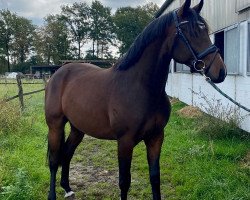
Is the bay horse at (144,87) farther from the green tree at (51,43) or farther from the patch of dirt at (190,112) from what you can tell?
the green tree at (51,43)

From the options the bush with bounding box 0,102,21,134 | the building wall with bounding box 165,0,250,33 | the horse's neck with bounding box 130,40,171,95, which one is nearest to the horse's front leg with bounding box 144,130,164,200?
the horse's neck with bounding box 130,40,171,95

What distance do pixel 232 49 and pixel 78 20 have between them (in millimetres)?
59722

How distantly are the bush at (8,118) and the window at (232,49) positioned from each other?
4.80m

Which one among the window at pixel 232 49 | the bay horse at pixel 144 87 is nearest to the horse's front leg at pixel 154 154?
the bay horse at pixel 144 87

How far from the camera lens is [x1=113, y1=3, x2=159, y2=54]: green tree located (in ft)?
184

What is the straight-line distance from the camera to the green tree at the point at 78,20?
2427 inches

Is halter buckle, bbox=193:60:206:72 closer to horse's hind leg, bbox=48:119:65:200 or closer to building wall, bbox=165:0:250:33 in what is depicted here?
horse's hind leg, bbox=48:119:65:200

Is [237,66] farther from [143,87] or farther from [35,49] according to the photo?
[35,49]

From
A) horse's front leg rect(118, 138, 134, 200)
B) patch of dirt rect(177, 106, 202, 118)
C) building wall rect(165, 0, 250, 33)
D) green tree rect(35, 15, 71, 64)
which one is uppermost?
green tree rect(35, 15, 71, 64)

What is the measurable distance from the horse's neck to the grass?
1413mm

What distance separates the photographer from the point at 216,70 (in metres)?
2.51

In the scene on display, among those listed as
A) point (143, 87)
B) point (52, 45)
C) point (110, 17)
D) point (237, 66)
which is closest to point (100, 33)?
point (110, 17)

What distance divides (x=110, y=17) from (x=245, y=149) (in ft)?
200

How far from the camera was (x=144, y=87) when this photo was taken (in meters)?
2.89
